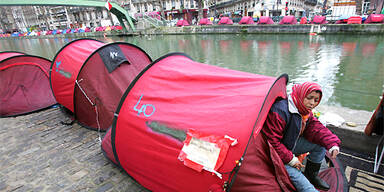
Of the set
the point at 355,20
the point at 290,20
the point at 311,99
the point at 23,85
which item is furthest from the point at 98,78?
the point at 355,20

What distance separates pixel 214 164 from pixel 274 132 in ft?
2.26

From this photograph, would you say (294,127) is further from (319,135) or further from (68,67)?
(68,67)

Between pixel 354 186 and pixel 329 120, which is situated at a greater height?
pixel 329 120

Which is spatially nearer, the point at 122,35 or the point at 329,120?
the point at 329,120

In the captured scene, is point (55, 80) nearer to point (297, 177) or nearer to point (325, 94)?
point (297, 177)

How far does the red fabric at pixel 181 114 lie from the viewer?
2.00 meters

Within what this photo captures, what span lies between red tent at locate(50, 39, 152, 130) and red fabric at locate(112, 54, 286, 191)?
4.67 feet

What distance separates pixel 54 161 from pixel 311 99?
3924 mm

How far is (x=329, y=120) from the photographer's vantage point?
3752 millimetres

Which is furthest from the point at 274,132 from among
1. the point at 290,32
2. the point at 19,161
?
the point at 290,32

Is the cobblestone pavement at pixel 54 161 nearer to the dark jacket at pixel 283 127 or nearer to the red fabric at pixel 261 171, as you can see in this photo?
the red fabric at pixel 261 171

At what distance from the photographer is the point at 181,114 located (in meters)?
2.30

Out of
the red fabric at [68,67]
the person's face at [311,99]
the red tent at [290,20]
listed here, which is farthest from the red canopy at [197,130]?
the red tent at [290,20]

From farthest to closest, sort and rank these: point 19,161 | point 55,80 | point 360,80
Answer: point 360,80 < point 55,80 < point 19,161
